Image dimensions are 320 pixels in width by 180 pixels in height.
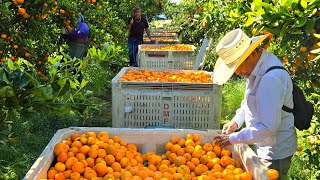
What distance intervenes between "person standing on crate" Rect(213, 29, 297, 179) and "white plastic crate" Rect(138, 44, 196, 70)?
214 inches

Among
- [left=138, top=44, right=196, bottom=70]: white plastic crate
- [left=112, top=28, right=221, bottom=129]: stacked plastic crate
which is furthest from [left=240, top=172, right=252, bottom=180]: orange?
[left=138, top=44, right=196, bottom=70]: white plastic crate

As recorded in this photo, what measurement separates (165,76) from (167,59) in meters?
2.79

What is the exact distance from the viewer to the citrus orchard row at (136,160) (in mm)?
2736

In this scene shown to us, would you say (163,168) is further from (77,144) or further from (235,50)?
(235,50)

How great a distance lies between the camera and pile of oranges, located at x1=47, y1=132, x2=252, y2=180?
2732mm

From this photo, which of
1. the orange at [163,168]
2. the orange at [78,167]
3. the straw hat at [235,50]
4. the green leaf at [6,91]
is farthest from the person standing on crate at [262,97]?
the green leaf at [6,91]

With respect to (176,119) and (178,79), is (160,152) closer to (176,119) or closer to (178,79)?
(176,119)

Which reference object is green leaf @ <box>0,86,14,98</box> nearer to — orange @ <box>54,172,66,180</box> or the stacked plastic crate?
orange @ <box>54,172,66,180</box>

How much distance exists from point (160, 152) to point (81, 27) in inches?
159

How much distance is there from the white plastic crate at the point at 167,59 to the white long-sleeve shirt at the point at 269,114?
5.50 m

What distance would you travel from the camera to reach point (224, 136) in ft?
9.90

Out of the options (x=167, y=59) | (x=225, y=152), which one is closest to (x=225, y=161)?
(x=225, y=152)

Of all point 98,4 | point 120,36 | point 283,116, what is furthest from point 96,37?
point 283,116

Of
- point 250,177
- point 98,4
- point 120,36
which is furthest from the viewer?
point 120,36
